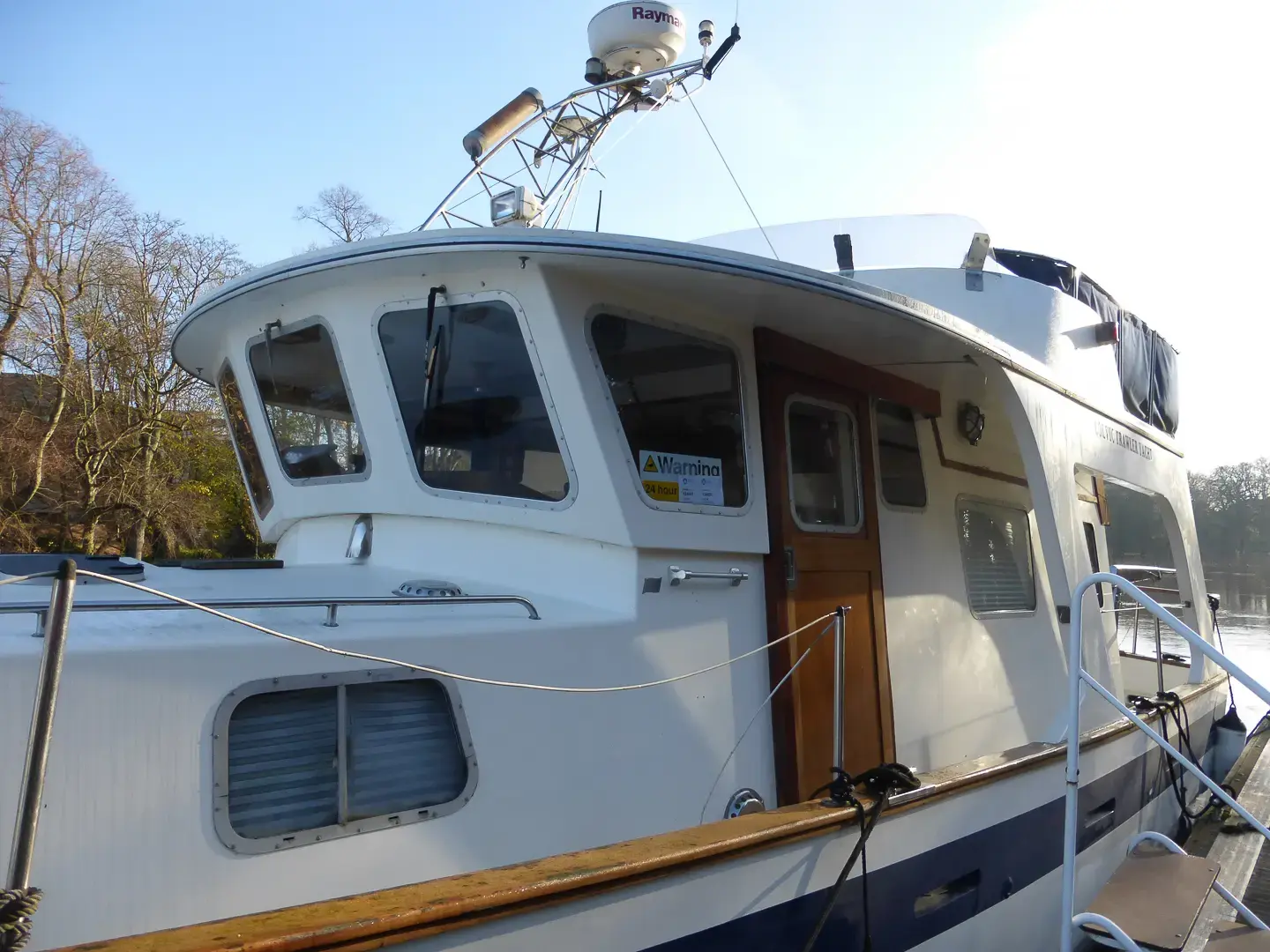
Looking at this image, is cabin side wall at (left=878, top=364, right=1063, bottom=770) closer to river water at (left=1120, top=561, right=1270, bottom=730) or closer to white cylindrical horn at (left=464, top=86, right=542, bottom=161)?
river water at (left=1120, top=561, right=1270, bottom=730)

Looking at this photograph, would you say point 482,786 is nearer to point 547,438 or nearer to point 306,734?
A: point 306,734

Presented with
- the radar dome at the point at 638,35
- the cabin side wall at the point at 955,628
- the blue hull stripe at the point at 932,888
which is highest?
the radar dome at the point at 638,35

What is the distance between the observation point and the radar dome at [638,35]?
19.3 feet

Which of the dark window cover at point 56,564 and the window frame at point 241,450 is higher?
the window frame at point 241,450

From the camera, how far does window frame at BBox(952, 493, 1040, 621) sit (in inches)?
195

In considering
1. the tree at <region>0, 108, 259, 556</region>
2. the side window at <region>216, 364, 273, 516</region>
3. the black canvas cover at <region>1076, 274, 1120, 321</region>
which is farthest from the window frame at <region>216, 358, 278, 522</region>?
the tree at <region>0, 108, 259, 556</region>

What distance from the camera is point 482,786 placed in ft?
8.69

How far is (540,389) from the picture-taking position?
3316mm

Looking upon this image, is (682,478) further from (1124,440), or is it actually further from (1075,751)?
(1124,440)

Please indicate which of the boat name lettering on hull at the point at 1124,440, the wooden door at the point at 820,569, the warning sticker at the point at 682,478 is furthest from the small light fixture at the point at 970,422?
the warning sticker at the point at 682,478

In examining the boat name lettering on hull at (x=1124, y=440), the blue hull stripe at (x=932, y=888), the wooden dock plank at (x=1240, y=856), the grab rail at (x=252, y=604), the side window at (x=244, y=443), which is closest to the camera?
the grab rail at (x=252, y=604)

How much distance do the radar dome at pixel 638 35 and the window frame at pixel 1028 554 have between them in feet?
10.8

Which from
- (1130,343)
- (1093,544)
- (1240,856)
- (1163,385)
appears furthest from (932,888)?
(1163,385)

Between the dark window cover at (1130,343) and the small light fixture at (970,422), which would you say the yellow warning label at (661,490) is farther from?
the dark window cover at (1130,343)
